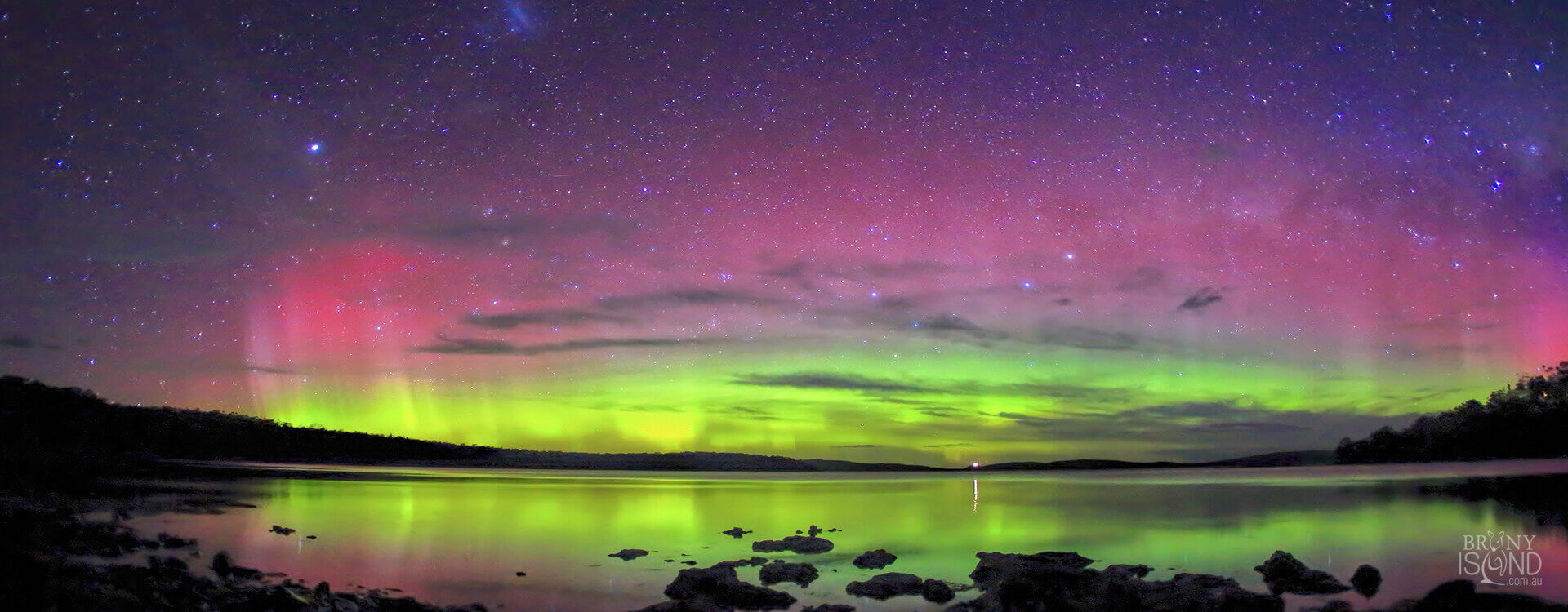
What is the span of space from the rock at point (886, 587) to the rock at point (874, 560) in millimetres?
3661

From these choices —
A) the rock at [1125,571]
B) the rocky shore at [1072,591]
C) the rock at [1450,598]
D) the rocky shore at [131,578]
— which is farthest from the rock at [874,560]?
the rock at [1450,598]

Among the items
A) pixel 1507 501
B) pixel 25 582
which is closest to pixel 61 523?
pixel 25 582

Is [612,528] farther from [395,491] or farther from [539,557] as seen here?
[395,491]

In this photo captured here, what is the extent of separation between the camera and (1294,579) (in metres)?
17.8

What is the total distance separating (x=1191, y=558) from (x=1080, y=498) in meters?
39.9

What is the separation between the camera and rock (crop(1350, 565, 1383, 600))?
1742 cm

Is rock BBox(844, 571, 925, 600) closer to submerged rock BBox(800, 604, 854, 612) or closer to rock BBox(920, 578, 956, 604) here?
rock BBox(920, 578, 956, 604)

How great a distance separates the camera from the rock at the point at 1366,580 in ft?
57.2

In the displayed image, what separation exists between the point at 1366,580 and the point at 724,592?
45.4 ft

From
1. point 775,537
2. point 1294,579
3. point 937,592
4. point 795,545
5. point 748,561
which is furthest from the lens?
point 775,537

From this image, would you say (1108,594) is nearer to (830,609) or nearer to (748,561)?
(830,609)

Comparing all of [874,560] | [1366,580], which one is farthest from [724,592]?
[1366,580]

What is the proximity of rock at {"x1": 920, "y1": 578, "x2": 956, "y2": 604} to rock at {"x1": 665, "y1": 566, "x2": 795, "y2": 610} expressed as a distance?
2686mm

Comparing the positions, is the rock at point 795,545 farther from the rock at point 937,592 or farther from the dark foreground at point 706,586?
the rock at point 937,592
